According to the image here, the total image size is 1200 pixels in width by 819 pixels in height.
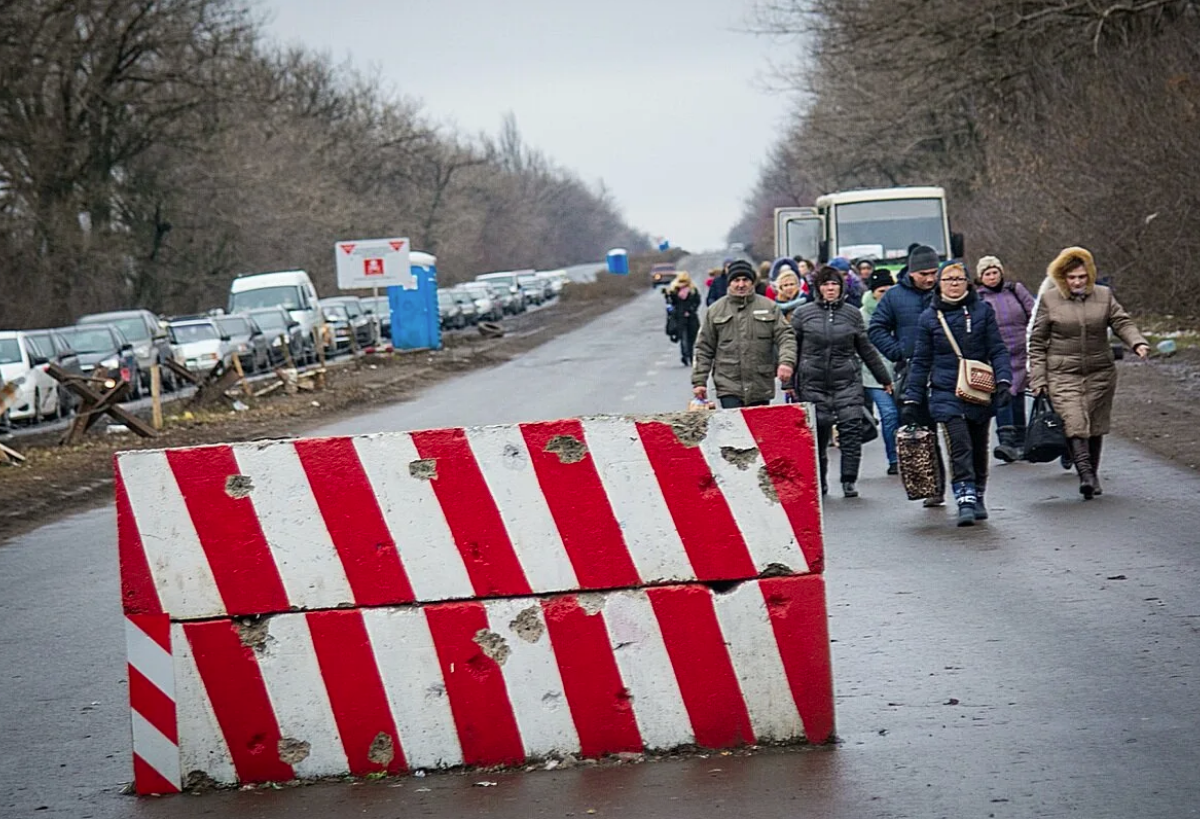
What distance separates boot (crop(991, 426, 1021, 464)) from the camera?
15484 millimetres

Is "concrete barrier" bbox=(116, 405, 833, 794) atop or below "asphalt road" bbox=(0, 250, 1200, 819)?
atop

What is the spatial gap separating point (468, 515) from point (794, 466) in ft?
3.69

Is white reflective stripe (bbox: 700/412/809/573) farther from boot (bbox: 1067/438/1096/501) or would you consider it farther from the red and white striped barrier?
boot (bbox: 1067/438/1096/501)

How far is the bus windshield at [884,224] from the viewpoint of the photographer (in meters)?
35.3

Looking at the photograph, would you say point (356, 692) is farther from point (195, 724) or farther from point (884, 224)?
point (884, 224)

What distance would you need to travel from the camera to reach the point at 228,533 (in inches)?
247

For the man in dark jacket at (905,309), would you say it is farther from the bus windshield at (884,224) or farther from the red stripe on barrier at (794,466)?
the bus windshield at (884,224)

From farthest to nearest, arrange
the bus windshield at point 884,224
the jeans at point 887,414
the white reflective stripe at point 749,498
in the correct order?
the bus windshield at point 884,224 < the jeans at point 887,414 < the white reflective stripe at point 749,498

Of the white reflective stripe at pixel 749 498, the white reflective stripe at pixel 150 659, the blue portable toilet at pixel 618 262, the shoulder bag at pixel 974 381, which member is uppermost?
the white reflective stripe at pixel 749 498

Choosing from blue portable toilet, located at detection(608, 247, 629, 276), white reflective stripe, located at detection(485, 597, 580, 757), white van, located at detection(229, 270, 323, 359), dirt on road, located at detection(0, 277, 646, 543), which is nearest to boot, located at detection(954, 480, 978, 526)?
white reflective stripe, located at detection(485, 597, 580, 757)

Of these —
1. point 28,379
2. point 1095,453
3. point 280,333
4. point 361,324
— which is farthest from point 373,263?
point 1095,453

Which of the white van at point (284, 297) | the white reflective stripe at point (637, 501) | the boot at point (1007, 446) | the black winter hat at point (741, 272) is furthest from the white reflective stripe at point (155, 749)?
the white van at point (284, 297)

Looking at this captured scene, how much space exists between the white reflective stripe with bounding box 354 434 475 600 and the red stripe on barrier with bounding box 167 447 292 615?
432 mm

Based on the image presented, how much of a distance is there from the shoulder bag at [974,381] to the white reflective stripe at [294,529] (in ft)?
21.2
